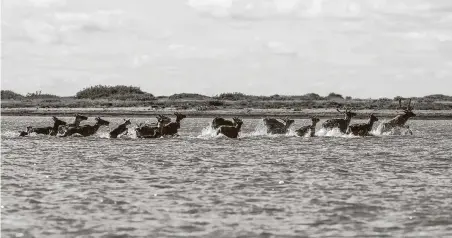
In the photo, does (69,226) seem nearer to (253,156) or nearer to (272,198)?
(272,198)

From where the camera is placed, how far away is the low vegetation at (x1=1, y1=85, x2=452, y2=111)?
343 feet

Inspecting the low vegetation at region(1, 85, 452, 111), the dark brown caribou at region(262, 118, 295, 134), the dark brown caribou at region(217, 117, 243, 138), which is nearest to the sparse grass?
the low vegetation at region(1, 85, 452, 111)

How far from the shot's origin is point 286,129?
45.8 m

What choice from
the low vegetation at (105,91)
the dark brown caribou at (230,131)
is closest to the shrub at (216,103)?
the low vegetation at (105,91)

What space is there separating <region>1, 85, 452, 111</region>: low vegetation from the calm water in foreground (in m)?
66.6

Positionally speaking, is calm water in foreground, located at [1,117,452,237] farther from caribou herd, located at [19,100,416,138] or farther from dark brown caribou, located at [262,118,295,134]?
dark brown caribou, located at [262,118,295,134]

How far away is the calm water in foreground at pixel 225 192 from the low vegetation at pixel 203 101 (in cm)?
6659

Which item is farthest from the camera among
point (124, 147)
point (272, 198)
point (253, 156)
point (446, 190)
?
point (124, 147)

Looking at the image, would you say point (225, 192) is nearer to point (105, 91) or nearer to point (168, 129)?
point (168, 129)

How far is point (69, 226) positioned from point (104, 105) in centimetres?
9627

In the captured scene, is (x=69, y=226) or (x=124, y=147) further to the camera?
(x=124, y=147)

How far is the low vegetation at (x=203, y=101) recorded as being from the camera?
104625mm

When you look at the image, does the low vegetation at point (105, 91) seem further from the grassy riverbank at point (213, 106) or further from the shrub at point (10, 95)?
the shrub at point (10, 95)

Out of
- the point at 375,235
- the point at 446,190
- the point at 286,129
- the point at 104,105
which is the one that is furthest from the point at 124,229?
the point at 104,105
